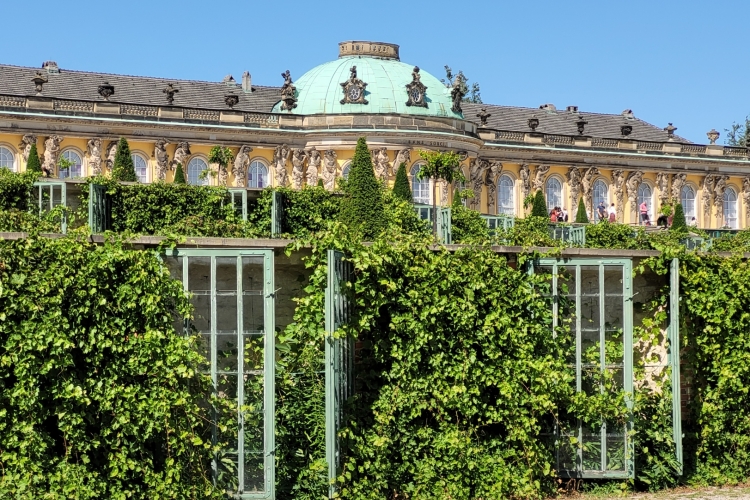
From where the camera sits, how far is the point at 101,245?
12.1m

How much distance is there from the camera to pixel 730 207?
67750 mm

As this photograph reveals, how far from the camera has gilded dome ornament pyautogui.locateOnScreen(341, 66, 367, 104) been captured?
56.6 metres

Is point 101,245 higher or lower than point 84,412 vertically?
higher

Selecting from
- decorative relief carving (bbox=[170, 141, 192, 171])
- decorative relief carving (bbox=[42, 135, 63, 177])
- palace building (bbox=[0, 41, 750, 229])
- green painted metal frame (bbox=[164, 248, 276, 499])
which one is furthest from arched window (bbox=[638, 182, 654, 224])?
green painted metal frame (bbox=[164, 248, 276, 499])

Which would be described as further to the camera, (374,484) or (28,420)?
(374,484)

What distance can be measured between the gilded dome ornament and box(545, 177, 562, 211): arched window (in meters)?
10.2

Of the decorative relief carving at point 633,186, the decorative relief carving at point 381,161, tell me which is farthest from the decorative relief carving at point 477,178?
the decorative relief carving at point 633,186

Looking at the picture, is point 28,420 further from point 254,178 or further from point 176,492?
point 254,178

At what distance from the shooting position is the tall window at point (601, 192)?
63531 millimetres

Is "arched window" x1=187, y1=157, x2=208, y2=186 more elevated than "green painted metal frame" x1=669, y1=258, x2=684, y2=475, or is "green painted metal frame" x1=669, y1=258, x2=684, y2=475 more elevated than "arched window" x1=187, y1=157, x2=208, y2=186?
"arched window" x1=187, y1=157, x2=208, y2=186

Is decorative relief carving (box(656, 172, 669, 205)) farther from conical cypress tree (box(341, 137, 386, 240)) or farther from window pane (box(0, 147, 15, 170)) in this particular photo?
conical cypress tree (box(341, 137, 386, 240))

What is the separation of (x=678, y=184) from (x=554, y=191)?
264 inches

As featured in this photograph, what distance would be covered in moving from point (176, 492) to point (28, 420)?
134 cm

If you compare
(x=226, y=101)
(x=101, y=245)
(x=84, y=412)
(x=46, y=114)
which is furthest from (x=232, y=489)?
(x=226, y=101)
